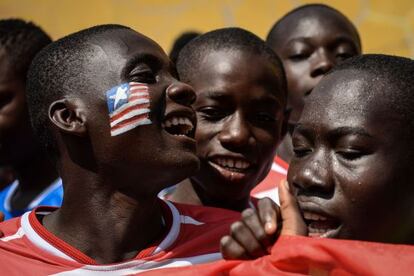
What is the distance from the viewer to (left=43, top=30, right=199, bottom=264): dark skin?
2900 millimetres

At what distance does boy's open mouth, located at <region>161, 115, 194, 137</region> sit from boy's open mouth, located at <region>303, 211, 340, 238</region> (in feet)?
2.21

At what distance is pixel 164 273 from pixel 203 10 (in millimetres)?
5647

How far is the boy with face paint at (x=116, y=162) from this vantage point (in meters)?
2.88

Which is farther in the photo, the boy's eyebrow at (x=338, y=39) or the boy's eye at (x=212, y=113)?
the boy's eyebrow at (x=338, y=39)

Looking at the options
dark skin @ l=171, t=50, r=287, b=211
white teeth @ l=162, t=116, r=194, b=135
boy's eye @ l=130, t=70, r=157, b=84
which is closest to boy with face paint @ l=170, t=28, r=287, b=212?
dark skin @ l=171, t=50, r=287, b=211

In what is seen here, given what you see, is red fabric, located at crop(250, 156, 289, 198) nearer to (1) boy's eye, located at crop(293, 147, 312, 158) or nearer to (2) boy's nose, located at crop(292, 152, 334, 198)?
(1) boy's eye, located at crop(293, 147, 312, 158)

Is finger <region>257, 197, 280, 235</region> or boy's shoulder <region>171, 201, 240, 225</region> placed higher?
finger <region>257, 197, 280, 235</region>

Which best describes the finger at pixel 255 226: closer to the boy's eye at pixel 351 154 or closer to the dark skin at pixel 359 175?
the dark skin at pixel 359 175

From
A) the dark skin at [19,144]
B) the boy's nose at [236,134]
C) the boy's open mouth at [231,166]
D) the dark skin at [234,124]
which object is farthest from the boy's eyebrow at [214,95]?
the dark skin at [19,144]

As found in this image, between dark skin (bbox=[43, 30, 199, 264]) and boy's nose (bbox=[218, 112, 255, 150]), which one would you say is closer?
dark skin (bbox=[43, 30, 199, 264])

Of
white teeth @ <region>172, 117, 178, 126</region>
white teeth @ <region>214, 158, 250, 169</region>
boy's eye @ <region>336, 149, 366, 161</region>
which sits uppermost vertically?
boy's eye @ <region>336, 149, 366, 161</region>

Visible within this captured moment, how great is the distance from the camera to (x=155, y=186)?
2.93 metres

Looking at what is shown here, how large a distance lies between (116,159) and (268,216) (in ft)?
2.46

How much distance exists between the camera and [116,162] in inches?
115
